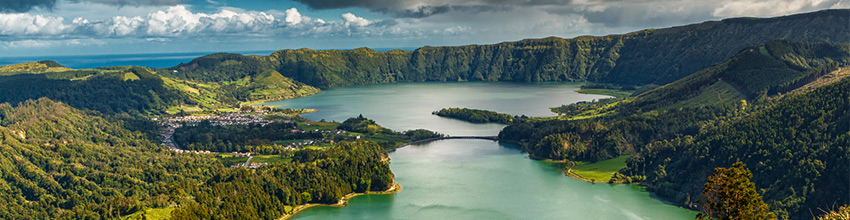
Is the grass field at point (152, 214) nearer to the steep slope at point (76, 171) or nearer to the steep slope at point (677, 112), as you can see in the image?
the steep slope at point (76, 171)

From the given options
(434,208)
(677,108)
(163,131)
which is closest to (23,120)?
(163,131)

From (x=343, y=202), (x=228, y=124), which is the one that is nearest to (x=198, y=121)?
(x=228, y=124)

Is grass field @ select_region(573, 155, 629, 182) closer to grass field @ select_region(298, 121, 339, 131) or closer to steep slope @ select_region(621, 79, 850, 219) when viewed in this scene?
steep slope @ select_region(621, 79, 850, 219)

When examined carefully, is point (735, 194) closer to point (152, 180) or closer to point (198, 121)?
point (152, 180)

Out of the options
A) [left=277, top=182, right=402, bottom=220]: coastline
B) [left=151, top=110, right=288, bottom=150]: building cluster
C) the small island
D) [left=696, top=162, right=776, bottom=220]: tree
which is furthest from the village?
[left=696, top=162, right=776, bottom=220]: tree

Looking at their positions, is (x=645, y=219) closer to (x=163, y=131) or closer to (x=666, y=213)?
(x=666, y=213)
